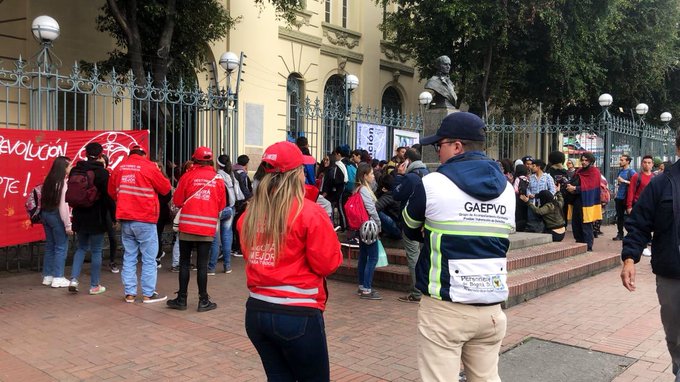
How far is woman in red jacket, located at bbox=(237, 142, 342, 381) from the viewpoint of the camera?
2678 mm

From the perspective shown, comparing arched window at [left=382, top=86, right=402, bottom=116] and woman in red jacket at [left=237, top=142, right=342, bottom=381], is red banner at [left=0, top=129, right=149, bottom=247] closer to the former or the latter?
woman in red jacket at [left=237, top=142, right=342, bottom=381]

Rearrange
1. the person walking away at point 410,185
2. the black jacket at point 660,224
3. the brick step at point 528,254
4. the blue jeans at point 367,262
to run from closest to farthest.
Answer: the black jacket at point 660,224, the person walking away at point 410,185, the blue jeans at point 367,262, the brick step at point 528,254

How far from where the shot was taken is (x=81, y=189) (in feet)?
22.2

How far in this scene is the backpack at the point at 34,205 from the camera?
7.51m

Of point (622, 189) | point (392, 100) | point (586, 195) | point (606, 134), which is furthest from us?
point (392, 100)

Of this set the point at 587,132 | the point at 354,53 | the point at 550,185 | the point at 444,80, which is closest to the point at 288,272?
the point at 444,80

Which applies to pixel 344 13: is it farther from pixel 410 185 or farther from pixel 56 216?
pixel 410 185

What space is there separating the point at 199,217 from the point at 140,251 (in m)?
0.98

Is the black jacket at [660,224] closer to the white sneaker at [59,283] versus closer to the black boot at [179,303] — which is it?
the black boot at [179,303]

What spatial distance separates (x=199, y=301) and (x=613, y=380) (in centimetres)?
423

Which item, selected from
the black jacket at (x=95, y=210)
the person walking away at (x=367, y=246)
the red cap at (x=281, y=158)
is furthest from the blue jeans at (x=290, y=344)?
the black jacket at (x=95, y=210)

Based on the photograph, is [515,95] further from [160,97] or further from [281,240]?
[281,240]

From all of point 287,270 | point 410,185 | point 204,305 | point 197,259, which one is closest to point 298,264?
point 287,270

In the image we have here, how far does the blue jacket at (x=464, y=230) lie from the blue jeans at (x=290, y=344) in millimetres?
593
